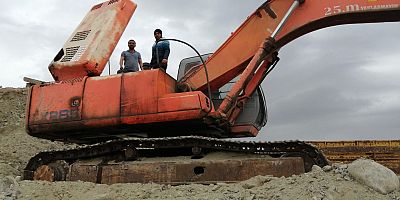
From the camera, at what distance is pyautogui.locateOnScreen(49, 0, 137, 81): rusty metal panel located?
7184 mm

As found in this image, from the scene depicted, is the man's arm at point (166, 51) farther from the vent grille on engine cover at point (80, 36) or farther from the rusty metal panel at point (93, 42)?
the vent grille on engine cover at point (80, 36)

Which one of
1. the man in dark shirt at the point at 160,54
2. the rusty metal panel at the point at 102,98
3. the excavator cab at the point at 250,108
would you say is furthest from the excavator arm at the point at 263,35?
the rusty metal panel at the point at 102,98

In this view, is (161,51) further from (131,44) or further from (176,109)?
(176,109)

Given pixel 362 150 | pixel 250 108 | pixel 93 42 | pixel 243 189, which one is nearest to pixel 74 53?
pixel 93 42

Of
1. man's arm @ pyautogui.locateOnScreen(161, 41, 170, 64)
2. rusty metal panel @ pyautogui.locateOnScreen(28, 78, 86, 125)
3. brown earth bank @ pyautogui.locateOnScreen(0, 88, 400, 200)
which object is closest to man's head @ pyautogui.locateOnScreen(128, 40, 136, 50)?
man's arm @ pyautogui.locateOnScreen(161, 41, 170, 64)

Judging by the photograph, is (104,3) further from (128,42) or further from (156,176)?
(156,176)

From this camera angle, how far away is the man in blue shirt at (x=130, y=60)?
7.53 m

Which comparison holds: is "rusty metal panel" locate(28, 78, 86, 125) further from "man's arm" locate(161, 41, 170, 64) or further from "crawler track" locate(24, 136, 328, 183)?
"man's arm" locate(161, 41, 170, 64)

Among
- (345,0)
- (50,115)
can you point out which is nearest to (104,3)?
(50,115)

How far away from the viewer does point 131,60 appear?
7.60m

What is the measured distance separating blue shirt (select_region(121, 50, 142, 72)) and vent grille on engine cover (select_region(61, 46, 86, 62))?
2.29 feet

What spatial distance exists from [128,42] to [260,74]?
7.84ft

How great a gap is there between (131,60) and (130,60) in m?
0.02

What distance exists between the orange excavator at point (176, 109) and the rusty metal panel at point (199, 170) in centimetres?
1
